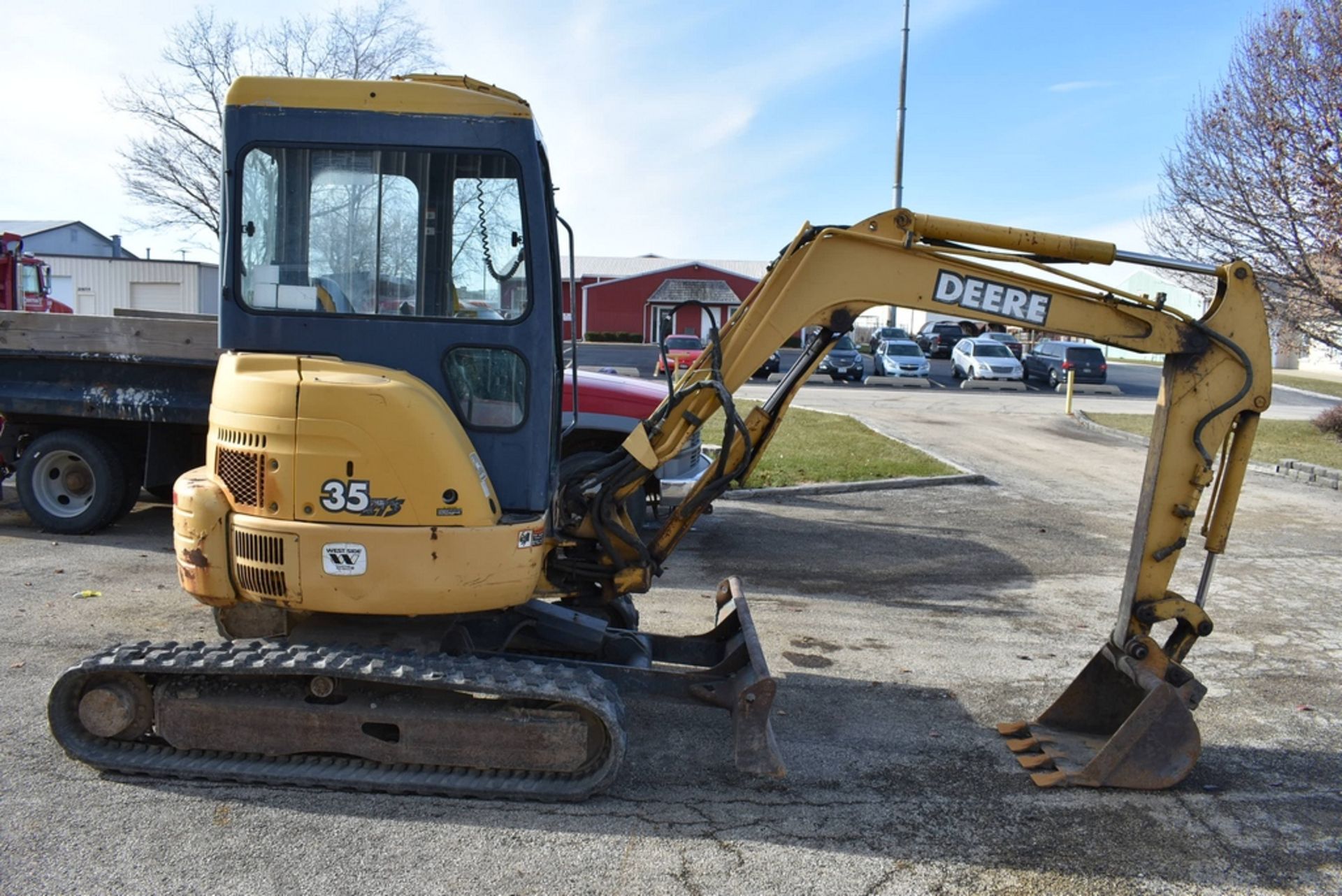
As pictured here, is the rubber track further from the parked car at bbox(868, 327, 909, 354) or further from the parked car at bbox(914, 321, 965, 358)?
the parked car at bbox(914, 321, 965, 358)

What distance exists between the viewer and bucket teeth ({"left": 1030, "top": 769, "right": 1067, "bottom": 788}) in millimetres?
4965

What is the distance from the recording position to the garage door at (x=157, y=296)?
134 ft

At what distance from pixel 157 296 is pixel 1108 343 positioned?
141 ft

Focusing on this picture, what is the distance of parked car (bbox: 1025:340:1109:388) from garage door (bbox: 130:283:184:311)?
3211 centimetres

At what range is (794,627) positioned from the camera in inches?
296

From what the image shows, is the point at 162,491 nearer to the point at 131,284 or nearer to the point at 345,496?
the point at 345,496

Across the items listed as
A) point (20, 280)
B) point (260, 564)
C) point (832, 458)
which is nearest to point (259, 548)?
point (260, 564)

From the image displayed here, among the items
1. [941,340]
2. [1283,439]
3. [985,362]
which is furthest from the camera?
[941,340]

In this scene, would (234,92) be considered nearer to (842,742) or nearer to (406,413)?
(406,413)

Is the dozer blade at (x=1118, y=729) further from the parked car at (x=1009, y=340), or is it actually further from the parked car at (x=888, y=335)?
the parked car at (x=888, y=335)

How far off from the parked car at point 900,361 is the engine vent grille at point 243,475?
33833 mm

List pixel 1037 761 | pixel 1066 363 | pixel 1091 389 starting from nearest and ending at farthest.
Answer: pixel 1037 761
pixel 1091 389
pixel 1066 363

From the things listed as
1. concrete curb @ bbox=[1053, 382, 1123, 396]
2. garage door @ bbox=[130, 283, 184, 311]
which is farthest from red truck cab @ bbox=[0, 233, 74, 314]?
concrete curb @ bbox=[1053, 382, 1123, 396]

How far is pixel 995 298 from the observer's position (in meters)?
5.14
